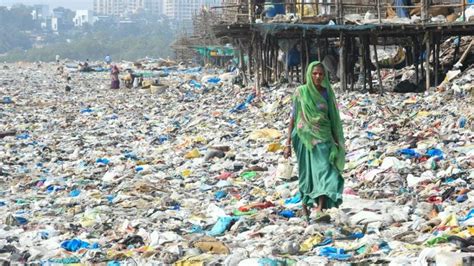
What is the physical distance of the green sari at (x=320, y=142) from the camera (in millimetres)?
6227

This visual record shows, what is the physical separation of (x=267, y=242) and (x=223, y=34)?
15596mm

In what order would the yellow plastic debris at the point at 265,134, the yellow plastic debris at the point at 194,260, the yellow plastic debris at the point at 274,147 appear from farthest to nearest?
the yellow plastic debris at the point at 265,134 → the yellow plastic debris at the point at 274,147 → the yellow plastic debris at the point at 194,260

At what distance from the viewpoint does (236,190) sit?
27.8ft

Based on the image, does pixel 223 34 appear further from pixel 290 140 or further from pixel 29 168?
pixel 290 140

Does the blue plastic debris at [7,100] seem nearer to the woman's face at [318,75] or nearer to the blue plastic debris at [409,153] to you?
the blue plastic debris at [409,153]

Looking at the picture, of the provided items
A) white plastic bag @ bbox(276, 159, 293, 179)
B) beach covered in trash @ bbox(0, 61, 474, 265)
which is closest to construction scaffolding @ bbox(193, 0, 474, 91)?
beach covered in trash @ bbox(0, 61, 474, 265)

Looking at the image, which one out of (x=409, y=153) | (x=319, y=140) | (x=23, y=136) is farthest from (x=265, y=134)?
(x=319, y=140)

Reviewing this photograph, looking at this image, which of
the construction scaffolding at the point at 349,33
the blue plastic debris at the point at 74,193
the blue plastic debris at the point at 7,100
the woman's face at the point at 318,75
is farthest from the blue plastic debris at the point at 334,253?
the blue plastic debris at the point at 7,100

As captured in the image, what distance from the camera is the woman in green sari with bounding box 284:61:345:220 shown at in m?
6.21

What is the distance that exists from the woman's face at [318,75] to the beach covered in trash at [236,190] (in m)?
1.02

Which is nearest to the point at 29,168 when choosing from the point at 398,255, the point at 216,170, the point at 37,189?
the point at 37,189

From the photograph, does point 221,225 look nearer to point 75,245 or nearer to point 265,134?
point 75,245

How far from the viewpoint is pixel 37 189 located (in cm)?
954

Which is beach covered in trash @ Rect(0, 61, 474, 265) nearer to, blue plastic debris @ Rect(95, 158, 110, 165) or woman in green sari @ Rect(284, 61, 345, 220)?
blue plastic debris @ Rect(95, 158, 110, 165)
